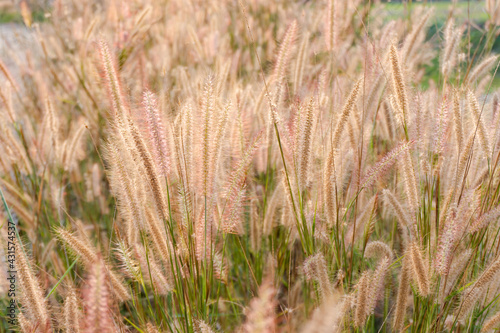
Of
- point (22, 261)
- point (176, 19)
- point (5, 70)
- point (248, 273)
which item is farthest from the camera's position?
point (176, 19)

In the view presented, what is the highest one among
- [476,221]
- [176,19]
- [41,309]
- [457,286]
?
[176,19]

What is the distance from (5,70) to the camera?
183cm

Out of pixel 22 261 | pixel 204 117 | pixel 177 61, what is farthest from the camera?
pixel 177 61

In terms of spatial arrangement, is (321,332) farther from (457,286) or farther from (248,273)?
(248,273)

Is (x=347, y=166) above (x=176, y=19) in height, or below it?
below

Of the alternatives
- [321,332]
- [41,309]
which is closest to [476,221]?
[321,332]

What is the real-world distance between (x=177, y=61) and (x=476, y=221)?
2395 mm

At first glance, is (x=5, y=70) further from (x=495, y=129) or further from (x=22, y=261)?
(x=495, y=129)

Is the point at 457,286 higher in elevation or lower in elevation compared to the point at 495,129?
lower

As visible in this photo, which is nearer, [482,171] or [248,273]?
[482,171]

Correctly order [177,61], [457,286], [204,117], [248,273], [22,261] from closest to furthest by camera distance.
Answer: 1. [22,261]
2. [204,117]
3. [457,286]
4. [248,273]
5. [177,61]

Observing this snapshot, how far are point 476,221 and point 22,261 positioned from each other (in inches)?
44.6

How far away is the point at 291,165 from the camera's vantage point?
4.14 ft

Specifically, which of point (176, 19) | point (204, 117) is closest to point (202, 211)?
point (204, 117)
